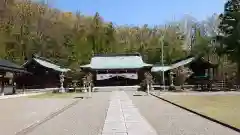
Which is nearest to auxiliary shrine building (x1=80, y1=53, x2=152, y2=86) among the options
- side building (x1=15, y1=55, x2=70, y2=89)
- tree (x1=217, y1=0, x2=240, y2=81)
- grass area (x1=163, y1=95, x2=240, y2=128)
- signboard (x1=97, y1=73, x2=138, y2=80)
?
signboard (x1=97, y1=73, x2=138, y2=80)

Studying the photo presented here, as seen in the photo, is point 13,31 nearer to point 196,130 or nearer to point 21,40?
point 21,40

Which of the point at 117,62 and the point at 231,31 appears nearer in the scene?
the point at 231,31

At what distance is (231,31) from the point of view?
4212 cm

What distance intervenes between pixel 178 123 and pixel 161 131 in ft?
6.35

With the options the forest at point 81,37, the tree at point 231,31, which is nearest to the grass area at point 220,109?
the tree at point 231,31

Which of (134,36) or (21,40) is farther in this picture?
(134,36)

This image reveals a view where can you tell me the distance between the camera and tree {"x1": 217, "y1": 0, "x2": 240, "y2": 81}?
40000 mm

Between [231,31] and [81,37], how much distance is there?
35836 mm

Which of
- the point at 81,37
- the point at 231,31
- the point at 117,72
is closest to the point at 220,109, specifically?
the point at 231,31

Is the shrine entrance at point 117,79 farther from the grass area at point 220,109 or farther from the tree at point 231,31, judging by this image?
the grass area at point 220,109

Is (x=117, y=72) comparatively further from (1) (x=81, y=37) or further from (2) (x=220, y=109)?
(2) (x=220, y=109)

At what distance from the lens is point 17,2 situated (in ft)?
221

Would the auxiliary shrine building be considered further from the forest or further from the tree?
the tree

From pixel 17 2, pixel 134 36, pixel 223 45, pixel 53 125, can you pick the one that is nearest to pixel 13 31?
pixel 17 2
